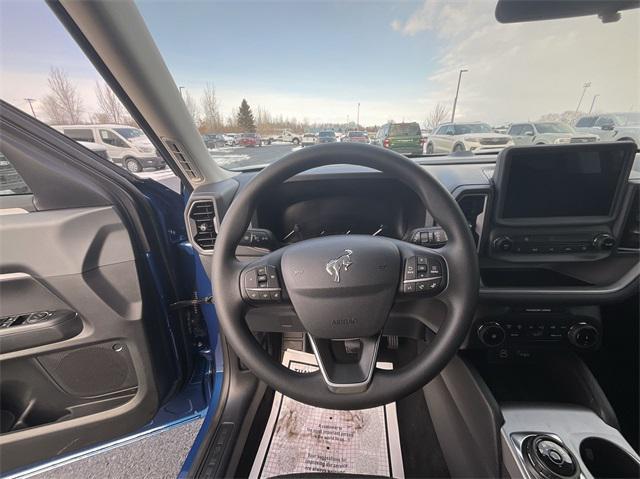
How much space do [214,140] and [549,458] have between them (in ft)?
5.77

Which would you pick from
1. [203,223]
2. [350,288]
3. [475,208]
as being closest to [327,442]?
[350,288]

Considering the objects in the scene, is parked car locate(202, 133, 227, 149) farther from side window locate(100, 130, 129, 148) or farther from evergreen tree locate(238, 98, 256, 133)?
side window locate(100, 130, 129, 148)

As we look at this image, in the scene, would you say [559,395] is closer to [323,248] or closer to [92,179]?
[323,248]

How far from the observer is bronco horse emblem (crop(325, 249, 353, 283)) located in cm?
78

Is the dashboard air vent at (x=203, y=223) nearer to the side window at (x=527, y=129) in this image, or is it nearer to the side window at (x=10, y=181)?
the side window at (x=10, y=181)

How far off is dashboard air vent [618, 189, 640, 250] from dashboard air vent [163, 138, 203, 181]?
5.72 feet

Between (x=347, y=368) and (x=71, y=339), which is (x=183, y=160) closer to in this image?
(x=71, y=339)

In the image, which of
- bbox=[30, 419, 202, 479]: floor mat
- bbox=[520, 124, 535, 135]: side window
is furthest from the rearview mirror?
bbox=[30, 419, 202, 479]: floor mat

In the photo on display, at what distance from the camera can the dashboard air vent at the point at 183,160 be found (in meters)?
1.17

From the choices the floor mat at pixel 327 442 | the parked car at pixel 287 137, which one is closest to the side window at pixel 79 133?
the parked car at pixel 287 137

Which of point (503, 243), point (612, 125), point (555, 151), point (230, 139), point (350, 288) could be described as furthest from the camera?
point (230, 139)

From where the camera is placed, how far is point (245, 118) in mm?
1541

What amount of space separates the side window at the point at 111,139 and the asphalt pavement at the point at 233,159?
0.16 metres

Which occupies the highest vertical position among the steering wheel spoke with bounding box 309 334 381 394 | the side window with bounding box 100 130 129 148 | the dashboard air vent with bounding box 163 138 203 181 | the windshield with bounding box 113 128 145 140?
the windshield with bounding box 113 128 145 140
